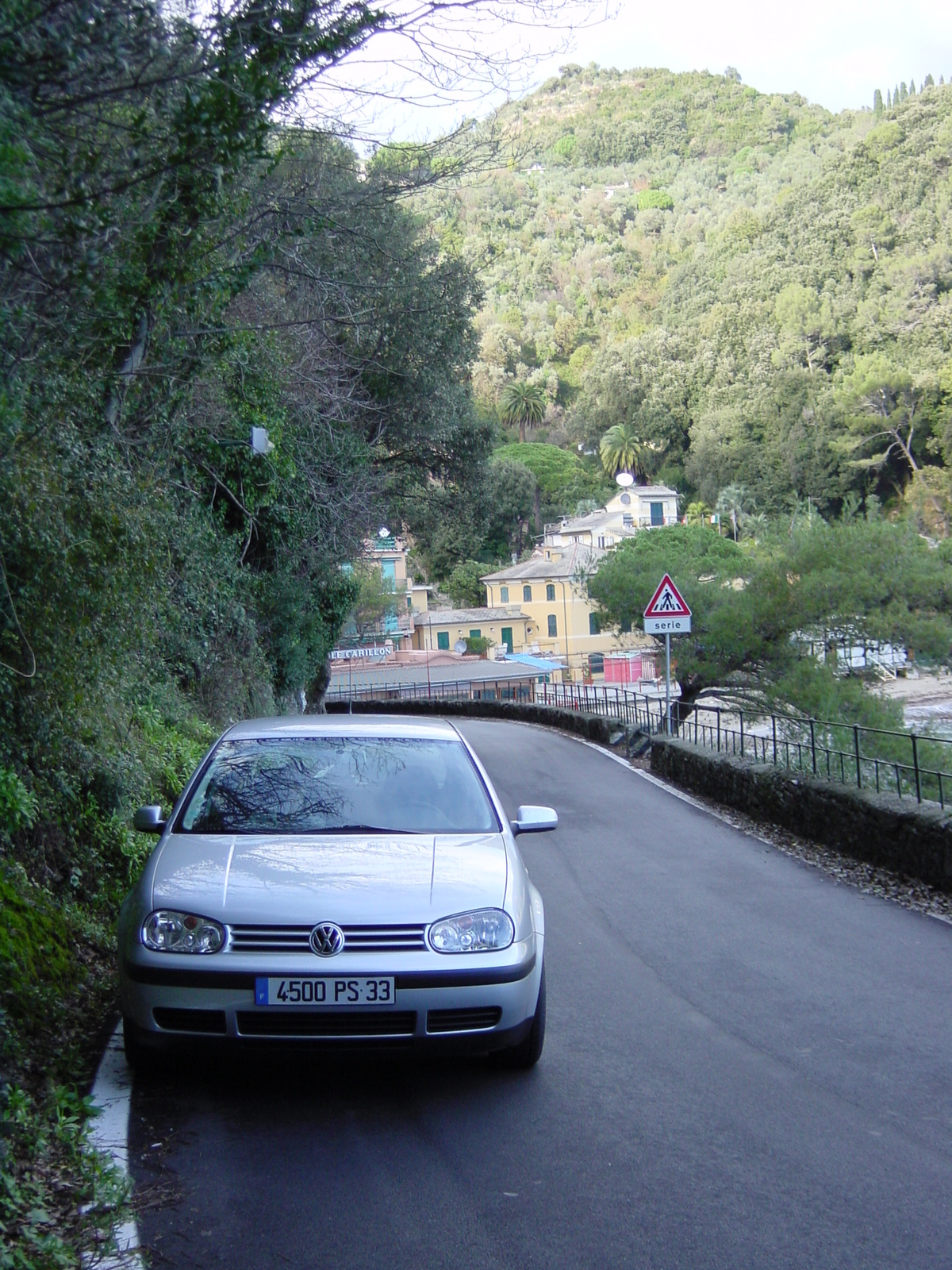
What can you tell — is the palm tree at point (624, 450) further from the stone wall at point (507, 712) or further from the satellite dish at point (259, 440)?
Answer: the satellite dish at point (259, 440)

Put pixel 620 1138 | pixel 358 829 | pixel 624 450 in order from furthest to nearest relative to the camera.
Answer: pixel 624 450 < pixel 358 829 < pixel 620 1138

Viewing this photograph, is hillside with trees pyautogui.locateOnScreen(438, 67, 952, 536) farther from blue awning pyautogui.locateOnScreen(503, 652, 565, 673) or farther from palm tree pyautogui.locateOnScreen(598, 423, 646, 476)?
blue awning pyautogui.locateOnScreen(503, 652, 565, 673)

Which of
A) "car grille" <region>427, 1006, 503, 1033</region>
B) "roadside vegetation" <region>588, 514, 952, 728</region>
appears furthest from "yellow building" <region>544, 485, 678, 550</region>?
"car grille" <region>427, 1006, 503, 1033</region>

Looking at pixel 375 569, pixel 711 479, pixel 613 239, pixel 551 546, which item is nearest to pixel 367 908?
pixel 375 569

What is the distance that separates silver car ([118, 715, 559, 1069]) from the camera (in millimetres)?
4328

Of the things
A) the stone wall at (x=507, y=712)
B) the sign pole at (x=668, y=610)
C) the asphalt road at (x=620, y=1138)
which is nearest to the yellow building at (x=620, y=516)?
the stone wall at (x=507, y=712)

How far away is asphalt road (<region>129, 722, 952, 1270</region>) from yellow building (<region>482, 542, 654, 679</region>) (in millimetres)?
60392

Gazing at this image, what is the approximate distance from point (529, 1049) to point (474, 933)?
2.32 ft

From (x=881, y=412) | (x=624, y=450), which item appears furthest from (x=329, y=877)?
(x=624, y=450)

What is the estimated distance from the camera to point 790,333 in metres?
75.4

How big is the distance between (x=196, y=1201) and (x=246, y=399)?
12.1m

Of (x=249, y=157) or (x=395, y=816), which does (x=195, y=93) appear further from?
(x=395, y=816)

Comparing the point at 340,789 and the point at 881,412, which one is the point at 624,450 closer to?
the point at 881,412

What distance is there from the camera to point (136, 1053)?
15.3 ft
